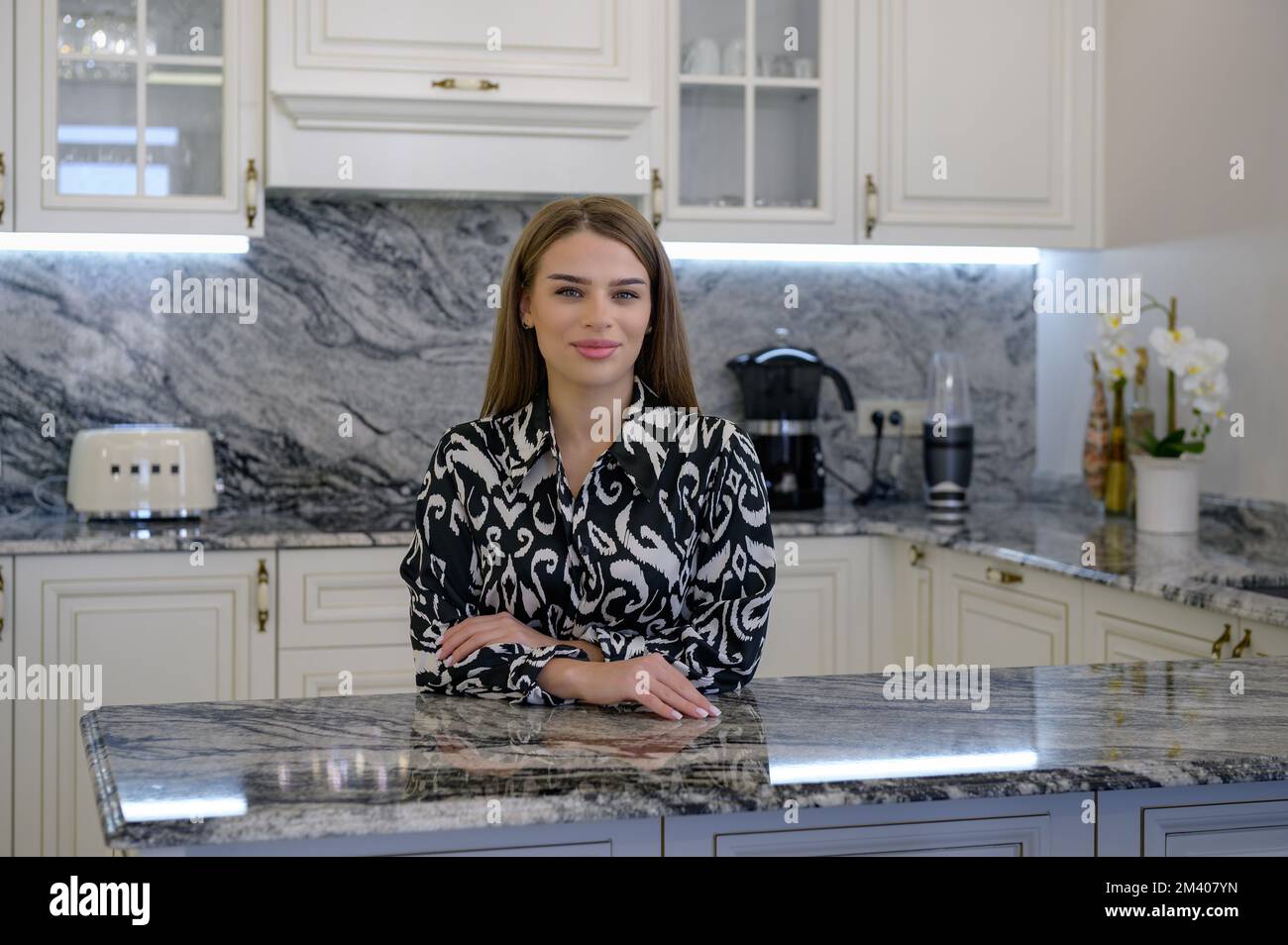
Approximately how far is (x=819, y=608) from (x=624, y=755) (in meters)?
2.18

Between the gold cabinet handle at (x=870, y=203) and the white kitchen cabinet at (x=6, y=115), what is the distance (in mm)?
1919

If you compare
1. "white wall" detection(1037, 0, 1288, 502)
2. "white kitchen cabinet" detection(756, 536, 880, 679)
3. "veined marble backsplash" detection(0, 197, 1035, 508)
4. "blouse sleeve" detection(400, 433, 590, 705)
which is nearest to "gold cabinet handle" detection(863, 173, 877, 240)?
"veined marble backsplash" detection(0, 197, 1035, 508)

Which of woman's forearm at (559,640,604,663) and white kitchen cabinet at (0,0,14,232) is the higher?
white kitchen cabinet at (0,0,14,232)

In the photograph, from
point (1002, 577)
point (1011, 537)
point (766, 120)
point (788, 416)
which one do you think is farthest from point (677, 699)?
point (766, 120)

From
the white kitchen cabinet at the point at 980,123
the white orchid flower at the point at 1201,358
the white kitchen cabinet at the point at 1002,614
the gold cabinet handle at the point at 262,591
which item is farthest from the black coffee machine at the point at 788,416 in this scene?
the gold cabinet handle at the point at 262,591

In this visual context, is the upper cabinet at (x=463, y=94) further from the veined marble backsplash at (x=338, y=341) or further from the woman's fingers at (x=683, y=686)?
the woman's fingers at (x=683, y=686)

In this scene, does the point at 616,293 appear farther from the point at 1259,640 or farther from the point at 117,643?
the point at 117,643

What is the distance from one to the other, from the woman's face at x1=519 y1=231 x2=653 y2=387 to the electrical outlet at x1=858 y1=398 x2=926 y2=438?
7.58 feet

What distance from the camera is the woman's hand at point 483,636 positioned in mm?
1440

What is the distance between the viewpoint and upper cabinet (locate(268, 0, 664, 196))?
308 centimetres

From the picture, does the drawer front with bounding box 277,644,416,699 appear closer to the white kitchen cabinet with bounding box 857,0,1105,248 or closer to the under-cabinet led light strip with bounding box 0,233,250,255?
the under-cabinet led light strip with bounding box 0,233,250,255

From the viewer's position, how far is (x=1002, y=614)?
2.91 metres

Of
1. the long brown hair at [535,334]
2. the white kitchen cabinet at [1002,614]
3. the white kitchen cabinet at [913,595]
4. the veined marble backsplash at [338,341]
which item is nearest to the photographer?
the long brown hair at [535,334]

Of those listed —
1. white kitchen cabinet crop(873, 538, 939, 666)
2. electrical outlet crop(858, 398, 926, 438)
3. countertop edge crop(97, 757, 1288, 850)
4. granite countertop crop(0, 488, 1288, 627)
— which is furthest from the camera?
electrical outlet crop(858, 398, 926, 438)
